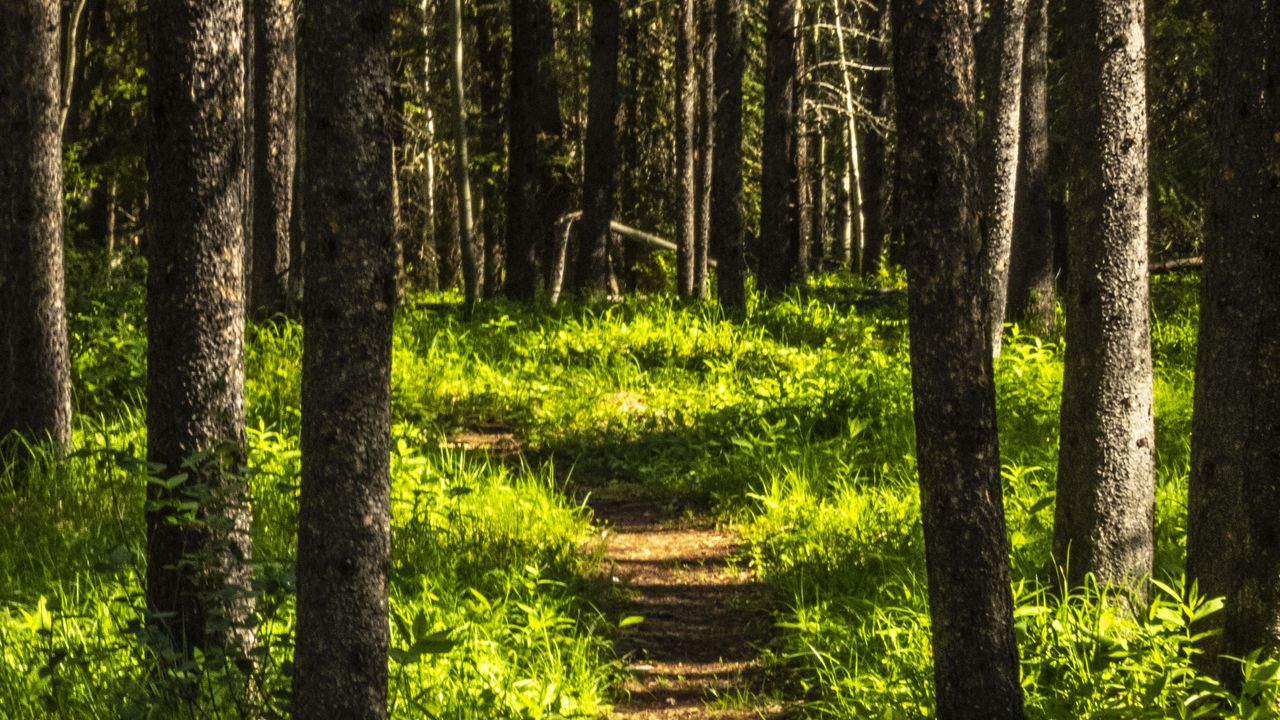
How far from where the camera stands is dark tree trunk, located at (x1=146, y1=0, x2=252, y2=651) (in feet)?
13.4

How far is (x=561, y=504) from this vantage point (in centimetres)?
696

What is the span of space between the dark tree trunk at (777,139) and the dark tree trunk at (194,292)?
1027cm

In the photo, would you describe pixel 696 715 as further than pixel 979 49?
No

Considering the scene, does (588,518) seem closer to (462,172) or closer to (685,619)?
(685,619)

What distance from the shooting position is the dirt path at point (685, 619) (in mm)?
4906

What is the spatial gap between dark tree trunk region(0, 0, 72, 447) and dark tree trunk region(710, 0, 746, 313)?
723 cm

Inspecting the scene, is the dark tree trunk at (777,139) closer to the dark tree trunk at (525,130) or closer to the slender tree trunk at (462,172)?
the dark tree trunk at (525,130)

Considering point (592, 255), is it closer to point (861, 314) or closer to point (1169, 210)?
point (861, 314)

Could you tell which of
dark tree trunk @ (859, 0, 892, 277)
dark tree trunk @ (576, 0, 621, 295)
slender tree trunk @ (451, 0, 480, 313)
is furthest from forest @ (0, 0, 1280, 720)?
dark tree trunk @ (859, 0, 892, 277)

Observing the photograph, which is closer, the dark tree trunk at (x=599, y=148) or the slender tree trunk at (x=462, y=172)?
the slender tree trunk at (x=462, y=172)

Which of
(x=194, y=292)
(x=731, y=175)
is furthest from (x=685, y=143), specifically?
(x=194, y=292)

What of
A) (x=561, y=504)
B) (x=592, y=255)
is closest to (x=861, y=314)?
(x=592, y=255)

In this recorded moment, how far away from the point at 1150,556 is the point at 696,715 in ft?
6.99

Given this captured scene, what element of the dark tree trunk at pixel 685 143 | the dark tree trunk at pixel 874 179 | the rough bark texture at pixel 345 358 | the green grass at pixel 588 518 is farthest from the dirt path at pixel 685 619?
the dark tree trunk at pixel 874 179
